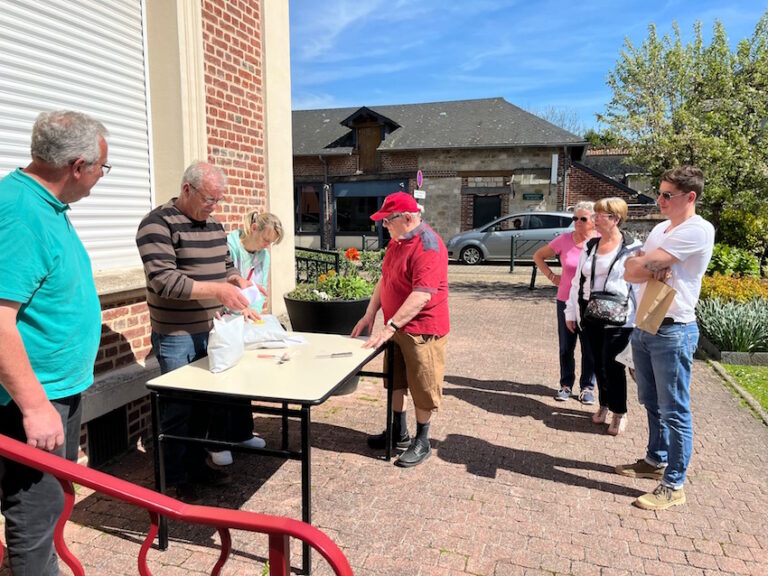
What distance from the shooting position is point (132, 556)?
286cm

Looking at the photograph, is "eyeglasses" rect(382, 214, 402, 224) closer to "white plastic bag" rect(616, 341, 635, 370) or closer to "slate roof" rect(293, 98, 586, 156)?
"white plastic bag" rect(616, 341, 635, 370)

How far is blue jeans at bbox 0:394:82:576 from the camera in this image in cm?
195

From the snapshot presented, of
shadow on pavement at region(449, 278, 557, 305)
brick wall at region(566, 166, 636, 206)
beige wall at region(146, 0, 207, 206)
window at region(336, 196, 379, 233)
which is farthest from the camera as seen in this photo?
window at region(336, 196, 379, 233)

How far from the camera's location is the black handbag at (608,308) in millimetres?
4387

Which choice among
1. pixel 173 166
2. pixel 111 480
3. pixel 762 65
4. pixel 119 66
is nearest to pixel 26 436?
pixel 111 480

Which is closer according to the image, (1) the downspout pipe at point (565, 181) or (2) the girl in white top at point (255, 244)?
(2) the girl in white top at point (255, 244)

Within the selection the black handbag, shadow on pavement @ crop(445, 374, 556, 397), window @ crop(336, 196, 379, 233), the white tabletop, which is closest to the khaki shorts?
the white tabletop

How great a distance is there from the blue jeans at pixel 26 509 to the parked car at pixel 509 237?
16587 millimetres

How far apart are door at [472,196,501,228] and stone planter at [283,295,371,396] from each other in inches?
723

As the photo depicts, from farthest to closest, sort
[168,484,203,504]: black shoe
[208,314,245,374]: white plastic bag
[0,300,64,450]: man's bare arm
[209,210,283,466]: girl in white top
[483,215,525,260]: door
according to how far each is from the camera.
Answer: [483,215,525,260]: door < [209,210,283,466]: girl in white top < [168,484,203,504]: black shoe < [208,314,245,374]: white plastic bag < [0,300,64,450]: man's bare arm

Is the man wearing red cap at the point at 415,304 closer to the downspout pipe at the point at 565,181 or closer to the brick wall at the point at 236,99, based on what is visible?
the brick wall at the point at 236,99

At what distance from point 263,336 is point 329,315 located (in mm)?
1759

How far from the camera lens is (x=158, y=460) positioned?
3.01 m

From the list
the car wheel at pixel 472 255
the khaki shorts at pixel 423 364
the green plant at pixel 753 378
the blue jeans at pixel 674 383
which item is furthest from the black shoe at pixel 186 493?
the car wheel at pixel 472 255
